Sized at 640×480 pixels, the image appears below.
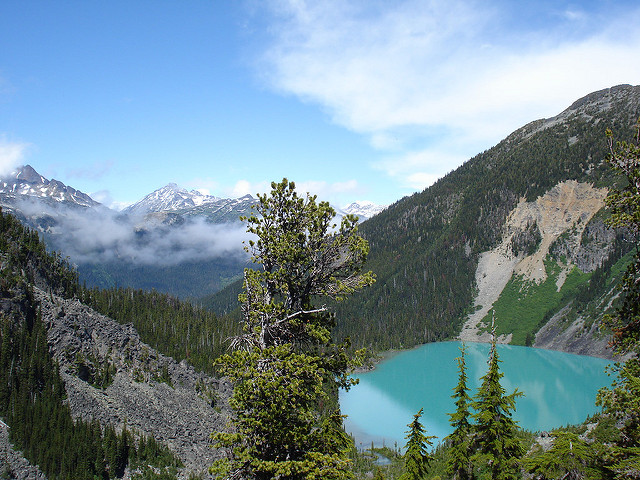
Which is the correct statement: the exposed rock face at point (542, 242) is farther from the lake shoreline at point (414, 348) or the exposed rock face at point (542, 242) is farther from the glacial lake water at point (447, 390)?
the glacial lake water at point (447, 390)

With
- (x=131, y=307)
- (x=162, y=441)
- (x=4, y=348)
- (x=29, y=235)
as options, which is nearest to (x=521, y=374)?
(x=162, y=441)

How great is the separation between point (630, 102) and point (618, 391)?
23602 cm

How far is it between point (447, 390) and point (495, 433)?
94146 mm

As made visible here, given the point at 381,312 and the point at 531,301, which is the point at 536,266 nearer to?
the point at 531,301

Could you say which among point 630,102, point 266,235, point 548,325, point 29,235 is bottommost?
point 548,325

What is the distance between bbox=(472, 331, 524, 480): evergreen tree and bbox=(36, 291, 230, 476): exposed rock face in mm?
48964

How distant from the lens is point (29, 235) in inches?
3893

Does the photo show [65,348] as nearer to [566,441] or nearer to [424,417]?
[424,417]

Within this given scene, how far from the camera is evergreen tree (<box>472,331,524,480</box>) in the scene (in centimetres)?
2161

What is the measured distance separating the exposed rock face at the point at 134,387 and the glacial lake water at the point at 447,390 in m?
28.6

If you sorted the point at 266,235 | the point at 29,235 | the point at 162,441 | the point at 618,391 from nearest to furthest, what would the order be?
1. the point at 618,391
2. the point at 266,235
3. the point at 162,441
4. the point at 29,235

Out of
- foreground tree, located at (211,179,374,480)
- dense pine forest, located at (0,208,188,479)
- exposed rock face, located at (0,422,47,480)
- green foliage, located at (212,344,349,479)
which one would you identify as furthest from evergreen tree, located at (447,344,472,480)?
exposed rock face, located at (0,422,47,480)

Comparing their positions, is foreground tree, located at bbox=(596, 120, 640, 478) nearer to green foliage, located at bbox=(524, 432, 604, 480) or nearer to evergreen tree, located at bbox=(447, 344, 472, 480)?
green foliage, located at bbox=(524, 432, 604, 480)

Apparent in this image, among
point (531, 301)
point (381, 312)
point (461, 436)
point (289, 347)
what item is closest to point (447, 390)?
point (531, 301)
